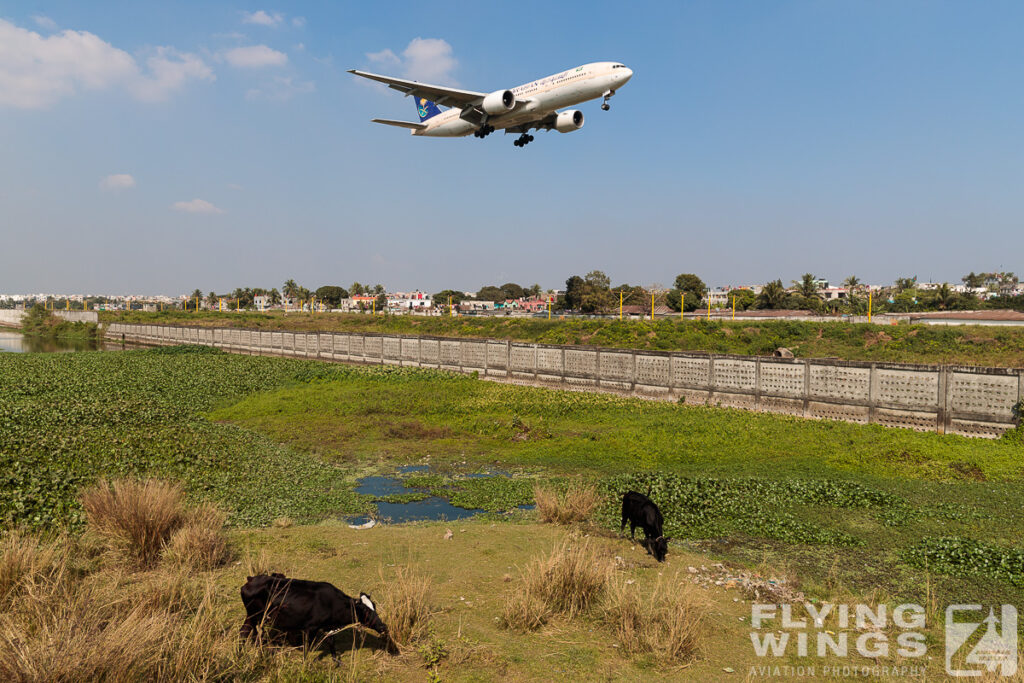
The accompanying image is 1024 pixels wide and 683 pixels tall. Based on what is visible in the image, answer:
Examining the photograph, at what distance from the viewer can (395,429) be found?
60.3ft

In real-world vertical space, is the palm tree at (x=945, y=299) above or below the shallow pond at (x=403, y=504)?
above

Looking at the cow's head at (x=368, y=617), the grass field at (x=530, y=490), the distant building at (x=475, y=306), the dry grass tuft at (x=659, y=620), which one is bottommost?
the grass field at (x=530, y=490)

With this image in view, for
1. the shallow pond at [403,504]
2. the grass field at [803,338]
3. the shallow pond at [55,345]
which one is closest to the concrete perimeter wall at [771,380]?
the shallow pond at [403,504]

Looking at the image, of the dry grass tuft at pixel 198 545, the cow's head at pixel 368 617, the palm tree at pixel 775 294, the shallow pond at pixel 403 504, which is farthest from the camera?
the palm tree at pixel 775 294

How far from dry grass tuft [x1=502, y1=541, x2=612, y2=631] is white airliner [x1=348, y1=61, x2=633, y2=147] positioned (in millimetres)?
25181

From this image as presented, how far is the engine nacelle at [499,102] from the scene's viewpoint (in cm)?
2817

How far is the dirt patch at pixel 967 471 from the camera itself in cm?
1218

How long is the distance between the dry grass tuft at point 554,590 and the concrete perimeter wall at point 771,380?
14.0m

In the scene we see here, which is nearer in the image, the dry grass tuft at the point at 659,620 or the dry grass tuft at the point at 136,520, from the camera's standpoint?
the dry grass tuft at the point at 659,620

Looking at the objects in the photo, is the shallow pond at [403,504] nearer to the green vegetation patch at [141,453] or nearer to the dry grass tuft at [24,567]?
the green vegetation patch at [141,453]

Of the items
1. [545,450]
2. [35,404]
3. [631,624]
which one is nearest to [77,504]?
[631,624]

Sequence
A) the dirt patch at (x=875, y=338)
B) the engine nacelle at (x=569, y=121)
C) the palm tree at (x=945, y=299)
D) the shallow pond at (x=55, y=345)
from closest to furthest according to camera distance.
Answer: the engine nacelle at (x=569, y=121), the dirt patch at (x=875, y=338), the shallow pond at (x=55, y=345), the palm tree at (x=945, y=299)

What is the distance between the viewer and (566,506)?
9617 mm

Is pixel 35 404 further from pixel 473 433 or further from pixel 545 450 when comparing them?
pixel 545 450
